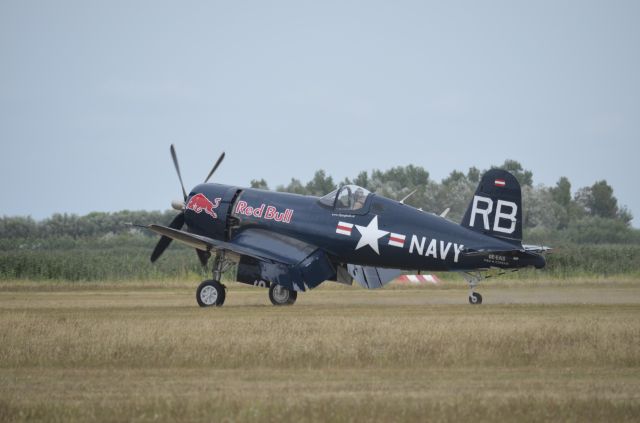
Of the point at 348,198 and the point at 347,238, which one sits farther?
the point at 348,198

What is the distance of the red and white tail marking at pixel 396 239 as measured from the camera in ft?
71.9

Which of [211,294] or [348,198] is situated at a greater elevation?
[348,198]

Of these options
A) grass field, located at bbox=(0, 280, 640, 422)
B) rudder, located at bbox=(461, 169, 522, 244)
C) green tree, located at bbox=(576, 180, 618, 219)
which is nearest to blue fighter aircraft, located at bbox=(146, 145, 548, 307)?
rudder, located at bbox=(461, 169, 522, 244)

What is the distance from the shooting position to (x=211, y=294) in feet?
72.9

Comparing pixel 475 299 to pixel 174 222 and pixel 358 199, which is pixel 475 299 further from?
pixel 174 222

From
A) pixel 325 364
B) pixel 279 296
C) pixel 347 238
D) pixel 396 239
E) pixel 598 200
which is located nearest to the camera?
pixel 325 364

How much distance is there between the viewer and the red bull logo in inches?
950

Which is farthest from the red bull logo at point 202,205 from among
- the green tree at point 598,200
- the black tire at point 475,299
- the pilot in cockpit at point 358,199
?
the green tree at point 598,200

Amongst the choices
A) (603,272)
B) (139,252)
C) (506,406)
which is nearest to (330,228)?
(506,406)

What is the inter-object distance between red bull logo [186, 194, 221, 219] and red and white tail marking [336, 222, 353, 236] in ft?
10.0

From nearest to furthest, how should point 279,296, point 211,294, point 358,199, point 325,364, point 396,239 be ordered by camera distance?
point 325,364
point 396,239
point 211,294
point 358,199
point 279,296

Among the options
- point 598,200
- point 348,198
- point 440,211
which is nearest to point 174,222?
point 348,198

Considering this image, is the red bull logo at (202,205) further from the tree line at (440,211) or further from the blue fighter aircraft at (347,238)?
the tree line at (440,211)

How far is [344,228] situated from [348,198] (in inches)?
26.0
